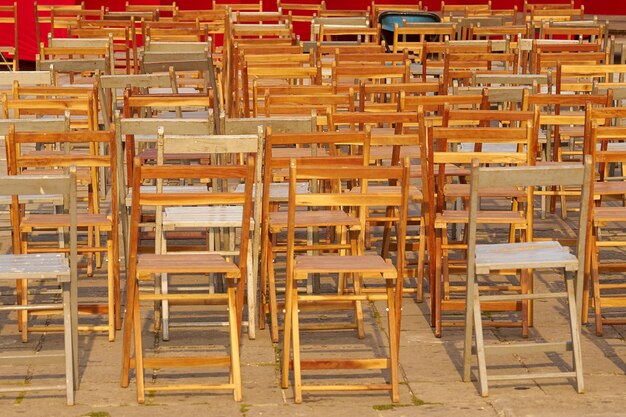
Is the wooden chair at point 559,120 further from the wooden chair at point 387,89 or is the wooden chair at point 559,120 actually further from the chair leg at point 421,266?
the chair leg at point 421,266

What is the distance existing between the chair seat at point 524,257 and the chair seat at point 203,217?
51.1 inches

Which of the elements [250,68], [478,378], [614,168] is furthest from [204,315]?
[614,168]

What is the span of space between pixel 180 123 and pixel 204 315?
3.59 feet

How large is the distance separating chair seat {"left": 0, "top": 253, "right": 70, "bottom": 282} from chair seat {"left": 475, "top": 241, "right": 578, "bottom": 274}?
6.36 ft

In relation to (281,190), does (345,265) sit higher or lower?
lower

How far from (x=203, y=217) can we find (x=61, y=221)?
32.8 inches

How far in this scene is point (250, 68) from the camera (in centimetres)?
1159

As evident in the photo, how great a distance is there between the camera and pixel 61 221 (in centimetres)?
785

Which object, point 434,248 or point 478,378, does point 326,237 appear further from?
point 478,378

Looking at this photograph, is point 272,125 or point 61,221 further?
point 272,125

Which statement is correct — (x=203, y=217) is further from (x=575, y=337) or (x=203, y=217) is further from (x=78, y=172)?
(x=575, y=337)

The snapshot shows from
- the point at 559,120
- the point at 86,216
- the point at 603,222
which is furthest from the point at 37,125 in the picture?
the point at 559,120

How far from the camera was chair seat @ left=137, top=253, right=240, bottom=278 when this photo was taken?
6.68 meters

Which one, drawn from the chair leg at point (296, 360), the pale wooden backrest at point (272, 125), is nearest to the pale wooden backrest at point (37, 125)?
the pale wooden backrest at point (272, 125)
